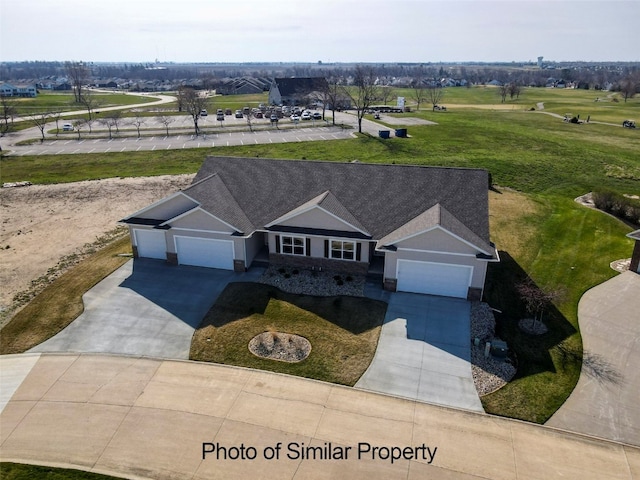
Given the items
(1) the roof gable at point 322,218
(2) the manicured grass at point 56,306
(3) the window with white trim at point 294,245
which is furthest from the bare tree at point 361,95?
(2) the manicured grass at point 56,306

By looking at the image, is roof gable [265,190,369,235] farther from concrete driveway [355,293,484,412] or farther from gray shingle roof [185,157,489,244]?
concrete driveway [355,293,484,412]

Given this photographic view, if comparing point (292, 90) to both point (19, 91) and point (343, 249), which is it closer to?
point (19, 91)

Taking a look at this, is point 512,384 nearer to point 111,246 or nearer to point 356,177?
point 356,177

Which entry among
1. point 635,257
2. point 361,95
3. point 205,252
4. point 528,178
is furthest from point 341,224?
point 361,95

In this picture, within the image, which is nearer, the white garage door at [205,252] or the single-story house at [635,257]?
the single-story house at [635,257]

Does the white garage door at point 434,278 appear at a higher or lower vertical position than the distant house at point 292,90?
lower

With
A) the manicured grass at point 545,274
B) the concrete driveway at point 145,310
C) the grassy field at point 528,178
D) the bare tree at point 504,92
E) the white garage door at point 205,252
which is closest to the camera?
the manicured grass at point 545,274

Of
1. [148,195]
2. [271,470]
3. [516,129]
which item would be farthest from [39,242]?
[516,129]

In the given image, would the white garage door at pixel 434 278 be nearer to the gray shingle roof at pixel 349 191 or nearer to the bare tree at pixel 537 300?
the gray shingle roof at pixel 349 191
